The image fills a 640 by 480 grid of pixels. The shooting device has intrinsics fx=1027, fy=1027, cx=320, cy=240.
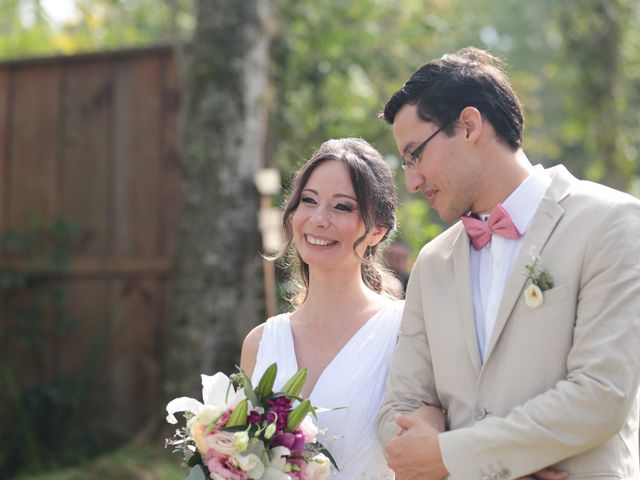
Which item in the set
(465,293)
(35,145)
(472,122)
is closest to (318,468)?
(465,293)

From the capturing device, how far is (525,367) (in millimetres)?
2678

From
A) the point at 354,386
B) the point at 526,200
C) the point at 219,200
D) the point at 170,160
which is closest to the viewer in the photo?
the point at 526,200

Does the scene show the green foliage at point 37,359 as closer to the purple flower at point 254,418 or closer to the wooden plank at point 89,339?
the wooden plank at point 89,339

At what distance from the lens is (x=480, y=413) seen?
2.73 m

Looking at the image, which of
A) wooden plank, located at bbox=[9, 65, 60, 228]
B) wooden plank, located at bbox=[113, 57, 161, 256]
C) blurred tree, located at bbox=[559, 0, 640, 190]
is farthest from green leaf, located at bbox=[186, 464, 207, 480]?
blurred tree, located at bbox=[559, 0, 640, 190]

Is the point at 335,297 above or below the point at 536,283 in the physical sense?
below

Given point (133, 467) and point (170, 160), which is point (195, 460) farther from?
point (170, 160)

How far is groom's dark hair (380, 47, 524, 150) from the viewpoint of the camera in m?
2.89

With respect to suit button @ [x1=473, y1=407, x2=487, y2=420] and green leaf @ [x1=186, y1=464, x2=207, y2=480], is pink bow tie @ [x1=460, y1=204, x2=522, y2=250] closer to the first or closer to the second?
suit button @ [x1=473, y1=407, x2=487, y2=420]

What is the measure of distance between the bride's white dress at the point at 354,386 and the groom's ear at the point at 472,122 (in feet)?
2.97

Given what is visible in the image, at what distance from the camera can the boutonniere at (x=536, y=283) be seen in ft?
8.70

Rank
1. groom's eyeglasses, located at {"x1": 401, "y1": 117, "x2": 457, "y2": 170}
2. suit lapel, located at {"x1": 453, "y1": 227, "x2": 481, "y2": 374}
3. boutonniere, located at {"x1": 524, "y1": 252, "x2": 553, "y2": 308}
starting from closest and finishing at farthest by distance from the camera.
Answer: boutonniere, located at {"x1": 524, "y1": 252, "x2": 553, "y2": 308} → suit lapel, located at {"x1": 453, "y1": 227, "x2": 481, "y2": 374} → groom's eyeglasses, located at {"x1": 401, "y1": 117, "x2": 457, "y2": 170}

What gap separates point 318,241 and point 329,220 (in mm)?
83

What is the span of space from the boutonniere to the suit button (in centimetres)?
31
